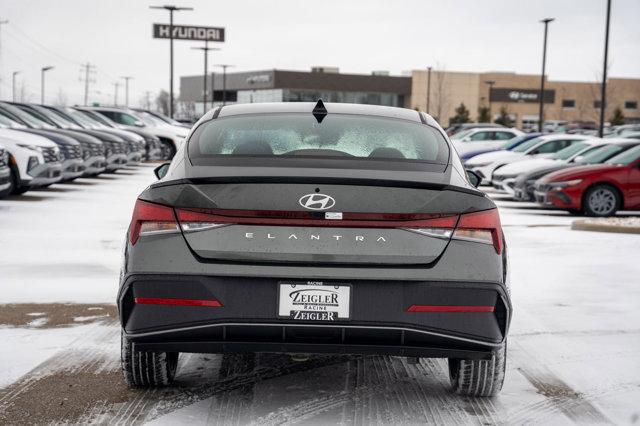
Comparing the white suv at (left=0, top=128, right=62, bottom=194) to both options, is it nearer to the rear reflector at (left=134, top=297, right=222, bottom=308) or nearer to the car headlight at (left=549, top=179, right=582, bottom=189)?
the car headlight at (left=549, top=179, right=582, bottom=189)

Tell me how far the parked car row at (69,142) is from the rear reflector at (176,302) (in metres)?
10.6

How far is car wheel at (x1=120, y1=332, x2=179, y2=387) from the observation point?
471 centimetres

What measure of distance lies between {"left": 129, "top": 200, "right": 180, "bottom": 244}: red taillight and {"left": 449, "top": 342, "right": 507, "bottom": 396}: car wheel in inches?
65.3

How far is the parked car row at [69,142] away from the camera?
16406mm

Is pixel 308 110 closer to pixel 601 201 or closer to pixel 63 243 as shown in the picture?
pixel 63 243

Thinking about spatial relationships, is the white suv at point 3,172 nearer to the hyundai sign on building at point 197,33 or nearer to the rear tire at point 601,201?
the rear tire at point 601,201

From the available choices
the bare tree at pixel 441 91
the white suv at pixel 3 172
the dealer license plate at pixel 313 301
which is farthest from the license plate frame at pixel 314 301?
the bare tree at pixel 441 91

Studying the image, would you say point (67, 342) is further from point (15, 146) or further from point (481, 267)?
point (15, 146)

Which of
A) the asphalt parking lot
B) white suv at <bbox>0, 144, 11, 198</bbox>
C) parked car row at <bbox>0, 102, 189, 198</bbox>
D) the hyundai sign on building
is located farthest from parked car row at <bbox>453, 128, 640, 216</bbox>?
the hyundai sign on building

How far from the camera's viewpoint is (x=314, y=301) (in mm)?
4137

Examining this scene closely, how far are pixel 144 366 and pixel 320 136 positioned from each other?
5.31 ft

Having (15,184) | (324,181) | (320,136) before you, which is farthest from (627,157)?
(324,181)

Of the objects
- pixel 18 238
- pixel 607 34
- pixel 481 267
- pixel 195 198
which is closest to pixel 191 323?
pixel 195 198

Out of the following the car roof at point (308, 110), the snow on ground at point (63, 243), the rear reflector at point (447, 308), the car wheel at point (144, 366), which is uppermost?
the car roof at point (308, 110)
